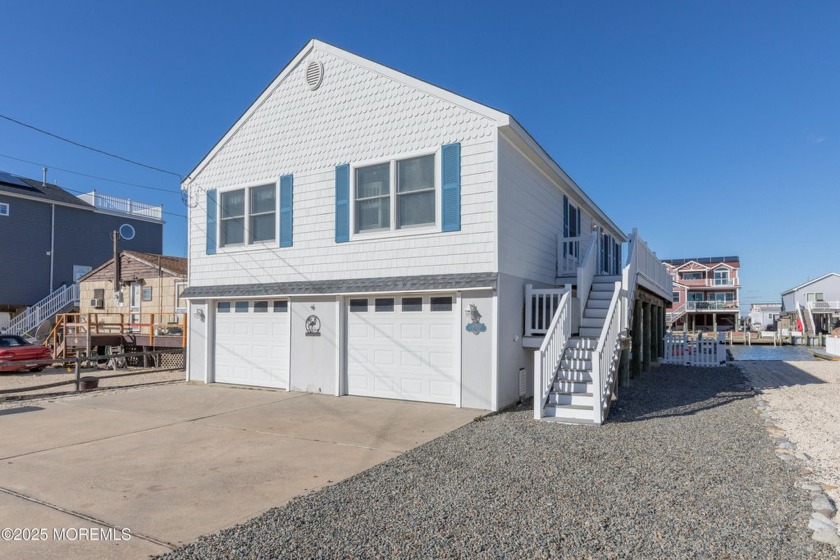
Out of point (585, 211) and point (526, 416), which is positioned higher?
point (585, 211)

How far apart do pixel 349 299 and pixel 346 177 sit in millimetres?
2508

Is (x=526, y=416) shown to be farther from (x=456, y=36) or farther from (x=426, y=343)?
(x=456, y=36)

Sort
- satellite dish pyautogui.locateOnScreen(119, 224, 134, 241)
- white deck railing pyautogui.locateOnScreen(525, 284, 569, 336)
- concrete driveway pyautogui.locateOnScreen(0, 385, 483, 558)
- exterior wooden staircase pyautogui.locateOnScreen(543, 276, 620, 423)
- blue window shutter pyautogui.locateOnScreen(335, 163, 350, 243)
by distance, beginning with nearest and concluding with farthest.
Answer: concrete driveway pyautogui.locateOnScreen(0, 385, 483, 558)
exterior wooden staircase pyautogui.locateOnScreen(543, 276, 620, 423)
white deck railing pyautogui.locateOnScreen(525, 284, 569, 336)
blue window shutter pyautogui.locateOnScreen(335, 163, 350, 243)
satellite dish pyautogui.locateOnScreen(119, 224, 134, 241)

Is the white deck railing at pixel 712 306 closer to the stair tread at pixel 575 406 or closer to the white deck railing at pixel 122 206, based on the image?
the white deck railing at pixel 122 206

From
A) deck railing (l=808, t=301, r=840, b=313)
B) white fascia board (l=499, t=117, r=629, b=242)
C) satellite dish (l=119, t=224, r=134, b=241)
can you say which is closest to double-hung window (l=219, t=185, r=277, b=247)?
white fascia board (l=499, t=117, r=629, b=242)

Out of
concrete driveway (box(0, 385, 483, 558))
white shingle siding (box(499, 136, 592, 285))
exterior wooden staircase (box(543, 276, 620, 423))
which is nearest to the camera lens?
concrete driveway (box(0, 385, 483, 558))

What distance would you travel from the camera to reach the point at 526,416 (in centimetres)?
812

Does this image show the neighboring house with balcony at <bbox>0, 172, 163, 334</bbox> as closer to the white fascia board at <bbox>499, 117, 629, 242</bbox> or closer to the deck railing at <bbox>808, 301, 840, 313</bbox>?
the white fascia board at <bbox>499, 117, 629, 242</bbox>

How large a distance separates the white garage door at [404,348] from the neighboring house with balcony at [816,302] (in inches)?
2098

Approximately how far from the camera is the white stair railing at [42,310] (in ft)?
81.8

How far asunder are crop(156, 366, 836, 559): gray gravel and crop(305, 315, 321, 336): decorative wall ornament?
470cm

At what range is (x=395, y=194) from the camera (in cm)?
978

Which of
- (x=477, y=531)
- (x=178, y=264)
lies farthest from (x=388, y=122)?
(x=178, y=264)

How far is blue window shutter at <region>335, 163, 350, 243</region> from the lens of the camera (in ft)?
34.0
